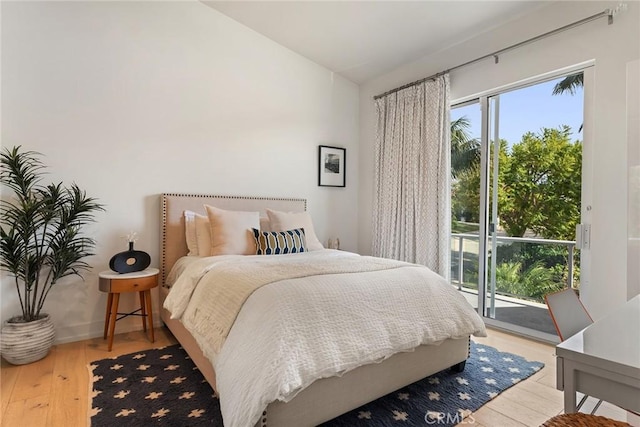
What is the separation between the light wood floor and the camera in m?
1.68

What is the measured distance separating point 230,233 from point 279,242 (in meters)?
0.44

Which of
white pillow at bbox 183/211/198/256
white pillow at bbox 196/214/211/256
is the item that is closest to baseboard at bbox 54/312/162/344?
white pillow at bbox 183/211/198/256

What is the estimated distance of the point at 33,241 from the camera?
251 centimetres

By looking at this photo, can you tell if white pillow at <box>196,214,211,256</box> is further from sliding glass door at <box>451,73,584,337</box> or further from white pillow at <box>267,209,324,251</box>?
sliding glass door at <box>451,73,584,337</box>

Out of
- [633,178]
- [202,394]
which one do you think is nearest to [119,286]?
[202,394]

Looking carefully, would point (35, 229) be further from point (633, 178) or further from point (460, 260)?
point (633, 178)

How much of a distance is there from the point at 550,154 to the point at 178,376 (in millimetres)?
3410

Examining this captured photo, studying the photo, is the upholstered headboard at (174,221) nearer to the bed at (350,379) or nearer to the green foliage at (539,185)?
the bed at (350,379)

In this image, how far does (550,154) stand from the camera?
9.41 feet

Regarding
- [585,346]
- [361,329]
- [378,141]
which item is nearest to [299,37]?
[378,141]

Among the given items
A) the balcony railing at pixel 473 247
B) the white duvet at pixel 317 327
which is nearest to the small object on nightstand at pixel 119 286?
the white duvet at pixel 317 327

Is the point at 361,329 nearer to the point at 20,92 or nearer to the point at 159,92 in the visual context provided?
the point at 159,92

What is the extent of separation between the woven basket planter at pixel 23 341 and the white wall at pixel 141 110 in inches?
12.8

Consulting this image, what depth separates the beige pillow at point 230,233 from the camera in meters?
2.82
